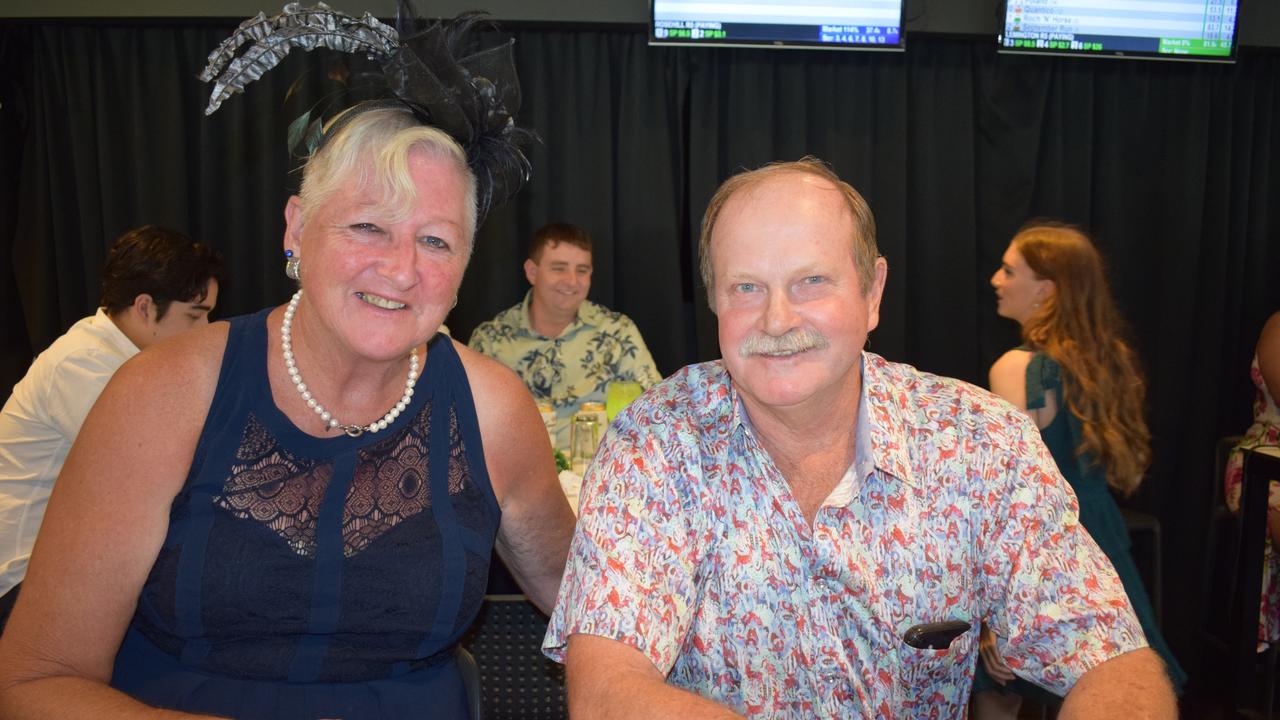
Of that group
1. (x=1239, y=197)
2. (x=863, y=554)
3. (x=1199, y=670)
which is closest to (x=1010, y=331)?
(x=1239, y=197)

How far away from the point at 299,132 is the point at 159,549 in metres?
0.71

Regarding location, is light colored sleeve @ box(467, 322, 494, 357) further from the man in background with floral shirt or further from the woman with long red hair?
the woman with long red hair

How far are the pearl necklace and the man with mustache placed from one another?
15.0 inches

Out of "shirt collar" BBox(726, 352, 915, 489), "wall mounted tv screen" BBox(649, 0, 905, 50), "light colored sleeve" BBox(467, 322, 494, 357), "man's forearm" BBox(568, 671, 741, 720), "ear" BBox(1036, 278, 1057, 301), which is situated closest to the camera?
"man's forearm" BBox(568, 671, 741, 720)

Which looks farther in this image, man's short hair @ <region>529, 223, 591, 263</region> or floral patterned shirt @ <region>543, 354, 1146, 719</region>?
man's short hair @ <region>529, 223, 591, 263</region>

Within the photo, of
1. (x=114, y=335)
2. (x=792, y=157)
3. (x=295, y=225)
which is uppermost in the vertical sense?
(x=792, y=157)

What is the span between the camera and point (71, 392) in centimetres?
245

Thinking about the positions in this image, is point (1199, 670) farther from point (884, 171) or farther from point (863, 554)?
point (863, 554)

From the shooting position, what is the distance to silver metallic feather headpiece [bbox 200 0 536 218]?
1.44m

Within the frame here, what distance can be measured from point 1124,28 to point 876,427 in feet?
11.9

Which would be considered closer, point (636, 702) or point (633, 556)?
point (636, 702)

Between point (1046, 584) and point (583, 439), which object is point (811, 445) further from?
point (583, 439)

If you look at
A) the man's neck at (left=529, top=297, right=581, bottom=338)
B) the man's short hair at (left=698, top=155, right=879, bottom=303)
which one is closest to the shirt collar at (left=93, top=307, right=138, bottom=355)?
the man's neck at (left=529, top=297, right=581, bottom=338)

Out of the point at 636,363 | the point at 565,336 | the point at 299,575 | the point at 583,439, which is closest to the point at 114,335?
the point at 583,439
